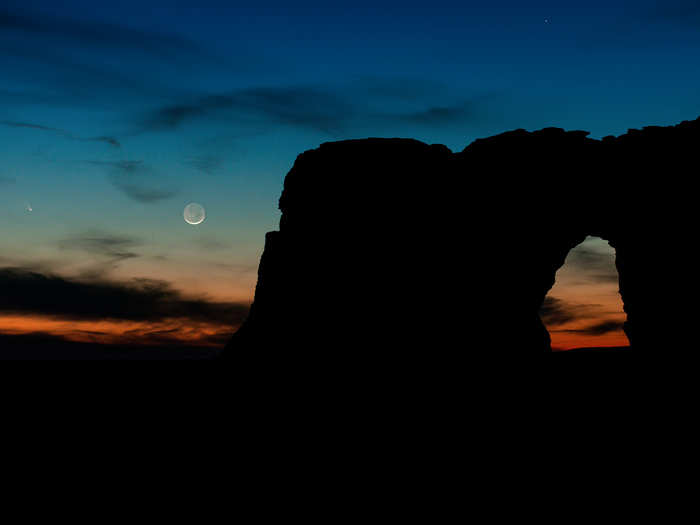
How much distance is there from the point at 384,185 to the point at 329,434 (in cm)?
943

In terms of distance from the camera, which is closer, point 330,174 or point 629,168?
point 629,168

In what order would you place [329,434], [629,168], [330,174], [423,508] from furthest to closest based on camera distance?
[330,174], [629,168], [329,434], [423,508]

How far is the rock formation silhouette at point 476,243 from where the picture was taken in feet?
76.3

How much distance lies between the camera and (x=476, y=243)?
79.9 ft

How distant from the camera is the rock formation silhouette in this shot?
23.3 meters

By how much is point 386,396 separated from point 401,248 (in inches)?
215

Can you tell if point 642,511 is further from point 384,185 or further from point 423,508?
point 384,185

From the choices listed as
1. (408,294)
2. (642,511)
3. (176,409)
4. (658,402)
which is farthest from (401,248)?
(176,409)

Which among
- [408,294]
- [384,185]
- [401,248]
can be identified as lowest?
[408,294]

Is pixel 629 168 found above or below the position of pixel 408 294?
above

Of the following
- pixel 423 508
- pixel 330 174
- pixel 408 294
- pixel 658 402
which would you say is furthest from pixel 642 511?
pixel 330 174

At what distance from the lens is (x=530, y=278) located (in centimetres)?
2512

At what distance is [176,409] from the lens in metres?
40.5

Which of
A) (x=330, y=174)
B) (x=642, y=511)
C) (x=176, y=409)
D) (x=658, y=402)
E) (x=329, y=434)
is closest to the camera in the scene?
(x=642, y=511)
